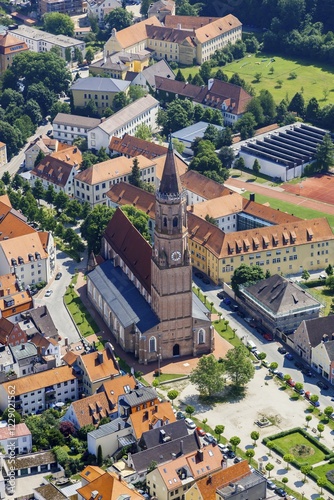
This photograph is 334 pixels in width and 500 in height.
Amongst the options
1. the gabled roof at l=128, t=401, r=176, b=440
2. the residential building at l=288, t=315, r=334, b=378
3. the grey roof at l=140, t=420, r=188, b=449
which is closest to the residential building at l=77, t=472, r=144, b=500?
the grey roof at l=140, t=420, r=188, b=449

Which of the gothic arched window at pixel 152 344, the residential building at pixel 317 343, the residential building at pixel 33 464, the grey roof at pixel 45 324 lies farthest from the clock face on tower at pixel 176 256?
the residential building at pixel 33 464

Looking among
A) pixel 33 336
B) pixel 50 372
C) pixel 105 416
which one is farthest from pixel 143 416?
pixel 33 336

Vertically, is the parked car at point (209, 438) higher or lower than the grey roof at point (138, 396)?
lower

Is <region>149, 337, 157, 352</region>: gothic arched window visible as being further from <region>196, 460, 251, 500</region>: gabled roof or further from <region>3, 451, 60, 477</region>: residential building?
<region>196, 460, 251, 500</region>: gabled roof

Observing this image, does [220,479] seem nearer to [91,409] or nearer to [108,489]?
[108,489]

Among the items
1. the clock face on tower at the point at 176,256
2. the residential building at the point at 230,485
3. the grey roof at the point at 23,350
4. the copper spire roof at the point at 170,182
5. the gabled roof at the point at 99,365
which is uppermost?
the copper spire roof at the point at 170,182

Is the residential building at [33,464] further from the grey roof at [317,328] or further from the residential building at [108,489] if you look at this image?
the grey roof at [317,328]
